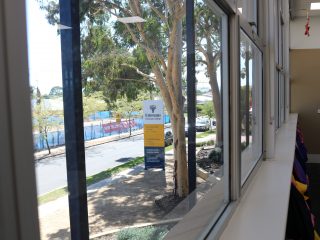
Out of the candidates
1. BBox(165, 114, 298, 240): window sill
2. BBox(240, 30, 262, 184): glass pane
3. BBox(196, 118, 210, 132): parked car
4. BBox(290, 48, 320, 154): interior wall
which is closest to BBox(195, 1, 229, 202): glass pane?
BBox(196, 118, 210, 132): parked car

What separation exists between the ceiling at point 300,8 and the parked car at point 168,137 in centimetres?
507

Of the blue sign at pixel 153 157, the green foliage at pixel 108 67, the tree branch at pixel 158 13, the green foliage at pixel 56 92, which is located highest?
the tree branch at pixel 158 13

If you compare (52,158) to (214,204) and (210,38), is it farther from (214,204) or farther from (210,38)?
(210,38)

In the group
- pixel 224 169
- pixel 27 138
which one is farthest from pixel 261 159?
pixel 27 138

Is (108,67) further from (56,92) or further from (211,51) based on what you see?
(211,51)

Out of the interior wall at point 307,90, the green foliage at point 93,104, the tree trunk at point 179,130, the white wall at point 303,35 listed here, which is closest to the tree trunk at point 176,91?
the tree trunk at point 179,130

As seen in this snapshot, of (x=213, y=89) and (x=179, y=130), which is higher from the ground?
(x=213, y=89)

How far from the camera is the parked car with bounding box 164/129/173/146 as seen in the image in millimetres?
1105

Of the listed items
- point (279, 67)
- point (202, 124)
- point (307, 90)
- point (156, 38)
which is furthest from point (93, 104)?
point (307, 90)

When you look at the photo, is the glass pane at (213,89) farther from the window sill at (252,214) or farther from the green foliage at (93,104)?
the green foliage at (93,104)

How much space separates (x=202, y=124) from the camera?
1470mm

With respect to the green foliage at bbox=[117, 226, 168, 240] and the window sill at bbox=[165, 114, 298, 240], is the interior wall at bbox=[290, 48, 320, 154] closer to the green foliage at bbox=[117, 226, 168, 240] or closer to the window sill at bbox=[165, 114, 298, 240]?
the window sill at bbox=[165, 114, 298, 240]

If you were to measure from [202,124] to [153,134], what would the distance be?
0.51m

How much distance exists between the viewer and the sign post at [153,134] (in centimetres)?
95
